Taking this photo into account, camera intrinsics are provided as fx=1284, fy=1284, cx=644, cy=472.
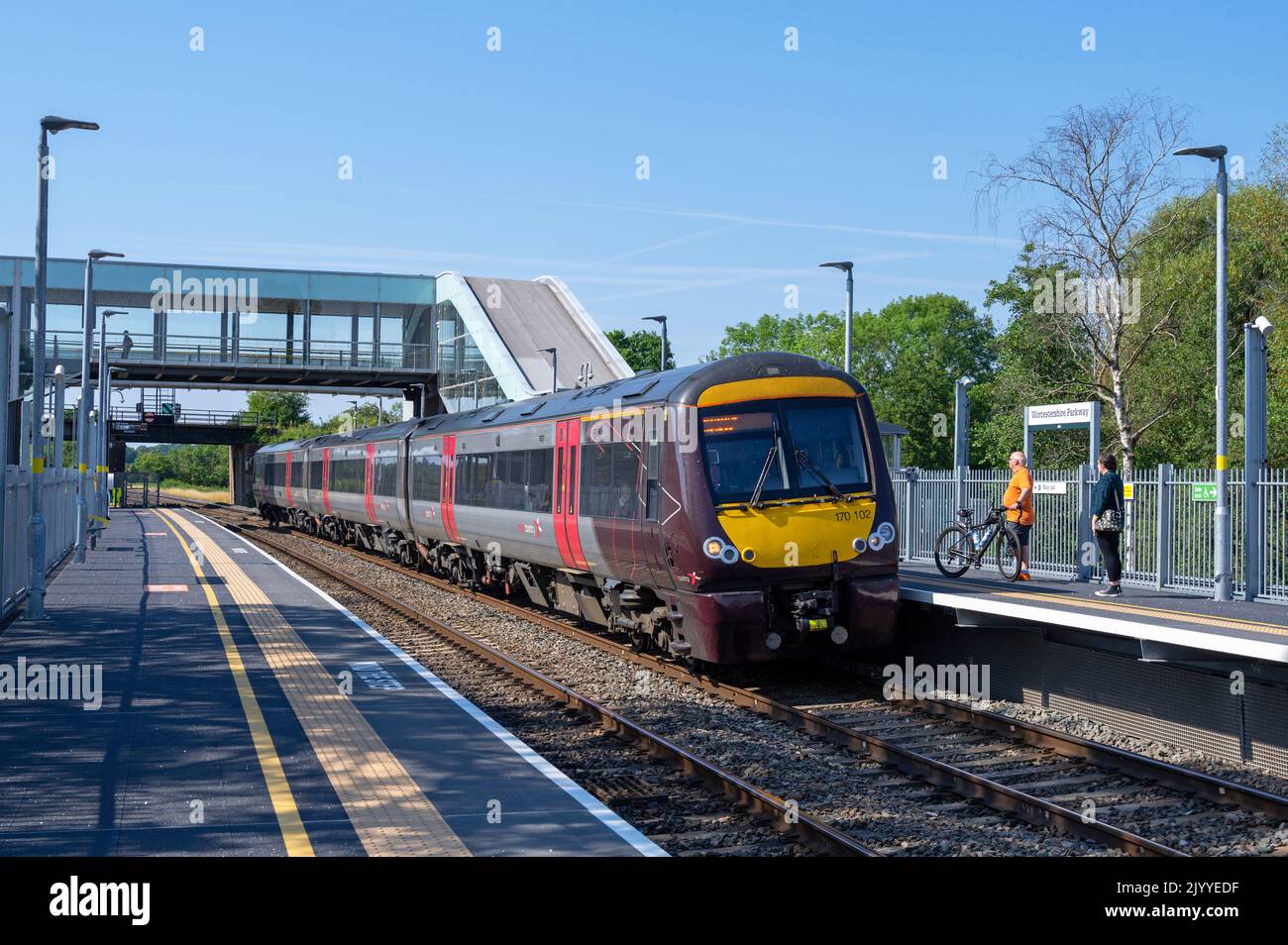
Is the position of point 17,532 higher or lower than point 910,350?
lower

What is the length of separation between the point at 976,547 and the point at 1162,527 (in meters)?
2.32

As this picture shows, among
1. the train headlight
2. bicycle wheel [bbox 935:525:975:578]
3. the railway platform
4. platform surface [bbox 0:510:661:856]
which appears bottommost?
platform surface [bbox 0:510:661:856]

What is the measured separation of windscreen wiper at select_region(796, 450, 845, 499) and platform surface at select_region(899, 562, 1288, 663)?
1.58 m

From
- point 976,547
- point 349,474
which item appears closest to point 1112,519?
point 976,547

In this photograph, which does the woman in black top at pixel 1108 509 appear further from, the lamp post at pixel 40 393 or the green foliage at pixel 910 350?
the green foliage at pixel 910 350

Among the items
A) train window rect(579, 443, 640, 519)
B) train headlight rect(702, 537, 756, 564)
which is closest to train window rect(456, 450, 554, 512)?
train window rect(579, 443, 640, 519)

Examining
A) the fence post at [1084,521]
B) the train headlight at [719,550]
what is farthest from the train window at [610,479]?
the fence post at [1084,521]

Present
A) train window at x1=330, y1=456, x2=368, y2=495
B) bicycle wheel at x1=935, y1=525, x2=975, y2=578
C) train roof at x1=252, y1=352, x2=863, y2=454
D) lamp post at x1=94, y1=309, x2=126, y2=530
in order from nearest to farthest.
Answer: train roof at x1=252, y1=352, x2=863, y2=454, bicycle wheel at x1=935, y1=525, x2=975, y2=578, train window at x1=330, y1=456, x2=368, y2=495, lamp post at x1=94, y1=309, x2=126, y2=530

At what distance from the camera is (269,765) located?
28.1ft

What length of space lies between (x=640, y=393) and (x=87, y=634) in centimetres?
706

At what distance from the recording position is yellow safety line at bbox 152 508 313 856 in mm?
6863

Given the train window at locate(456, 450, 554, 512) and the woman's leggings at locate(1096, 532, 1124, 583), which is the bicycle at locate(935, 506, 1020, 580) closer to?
the woman's leggings at locate(1096, 532, 1124, 583)

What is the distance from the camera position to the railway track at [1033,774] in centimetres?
805

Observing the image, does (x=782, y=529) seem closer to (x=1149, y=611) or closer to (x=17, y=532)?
(x=1149, y=611)
